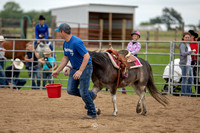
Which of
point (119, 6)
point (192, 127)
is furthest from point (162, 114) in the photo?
point (119, 6)

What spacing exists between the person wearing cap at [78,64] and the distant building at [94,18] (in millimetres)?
16010

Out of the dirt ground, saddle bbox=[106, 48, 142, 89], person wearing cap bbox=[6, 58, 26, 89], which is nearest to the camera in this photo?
the dirt ground

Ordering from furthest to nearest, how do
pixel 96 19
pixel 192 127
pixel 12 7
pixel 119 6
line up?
pixel 12 7 → pixel 96 19 → pixel 119 6 → pixel 192 127

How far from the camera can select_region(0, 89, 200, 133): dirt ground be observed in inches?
187

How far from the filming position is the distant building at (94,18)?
898 inches

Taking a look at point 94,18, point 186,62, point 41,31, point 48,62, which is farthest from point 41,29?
point 94,18

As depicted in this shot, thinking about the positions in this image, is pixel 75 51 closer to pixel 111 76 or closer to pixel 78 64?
pixel 78 64

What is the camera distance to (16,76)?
32.2 ft

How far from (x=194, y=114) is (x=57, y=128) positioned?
9.99 ft

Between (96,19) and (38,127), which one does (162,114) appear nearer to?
(38,127)

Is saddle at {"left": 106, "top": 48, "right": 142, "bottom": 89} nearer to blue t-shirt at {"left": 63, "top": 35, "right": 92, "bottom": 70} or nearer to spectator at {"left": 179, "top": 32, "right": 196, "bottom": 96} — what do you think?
blue t-shirt at {"left": 63, "top": 35, "right": 92, "bottom": 70}

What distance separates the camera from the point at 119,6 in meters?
24.2

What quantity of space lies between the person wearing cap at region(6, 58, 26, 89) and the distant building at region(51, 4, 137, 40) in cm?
1164

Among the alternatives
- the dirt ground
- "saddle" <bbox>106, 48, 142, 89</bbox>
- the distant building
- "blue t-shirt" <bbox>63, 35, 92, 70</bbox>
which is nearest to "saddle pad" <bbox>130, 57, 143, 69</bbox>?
"saddle" <bbox>106, 48, 142, 89</bbox>
